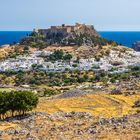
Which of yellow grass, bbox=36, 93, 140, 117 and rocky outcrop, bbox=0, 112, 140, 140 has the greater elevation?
rocky outcrop, bbox=0, 112, 140, 140

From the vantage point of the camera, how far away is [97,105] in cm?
7362

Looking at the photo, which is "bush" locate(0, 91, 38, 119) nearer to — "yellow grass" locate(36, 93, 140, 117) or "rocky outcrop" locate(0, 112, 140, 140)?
"rocky outcrop" locate(0, 112, 140, 140)

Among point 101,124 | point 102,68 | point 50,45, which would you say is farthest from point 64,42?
point 101,124

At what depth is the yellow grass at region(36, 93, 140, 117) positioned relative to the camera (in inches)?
2655

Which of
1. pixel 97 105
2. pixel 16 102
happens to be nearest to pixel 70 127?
pixel 16 102

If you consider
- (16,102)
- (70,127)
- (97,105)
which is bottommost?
(97,105)

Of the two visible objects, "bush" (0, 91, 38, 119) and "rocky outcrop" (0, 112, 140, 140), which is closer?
"rocky outcrop" (0, 112, 140, 140)

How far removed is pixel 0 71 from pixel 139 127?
118 metres

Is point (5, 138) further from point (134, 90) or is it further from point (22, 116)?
point (134, 90)

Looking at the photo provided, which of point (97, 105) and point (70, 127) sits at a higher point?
point (70, 127)

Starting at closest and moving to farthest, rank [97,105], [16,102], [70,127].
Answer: [70,127] → [16,102] → [97,105]

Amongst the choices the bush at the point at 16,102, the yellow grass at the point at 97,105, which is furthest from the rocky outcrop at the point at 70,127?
the yellow grass at the point at 97,105

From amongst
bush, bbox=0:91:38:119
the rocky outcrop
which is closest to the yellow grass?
bush, bbox=0:91:38:119

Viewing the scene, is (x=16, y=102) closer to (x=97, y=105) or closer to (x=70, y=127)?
(x=70, y=127)
